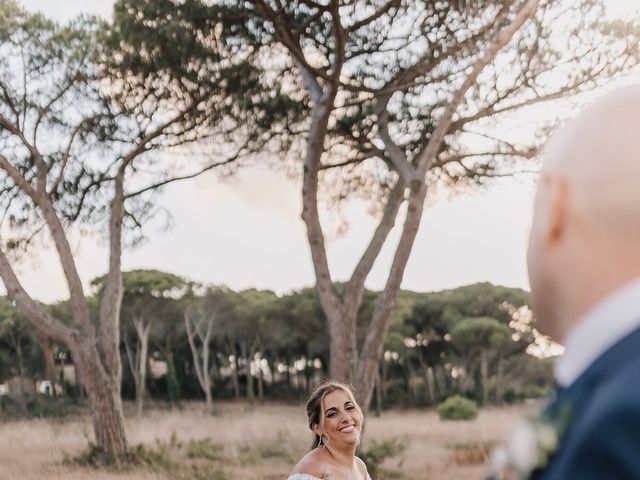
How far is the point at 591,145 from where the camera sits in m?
0.41

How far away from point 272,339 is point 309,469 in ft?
74.1

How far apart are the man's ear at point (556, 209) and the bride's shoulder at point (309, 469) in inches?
111

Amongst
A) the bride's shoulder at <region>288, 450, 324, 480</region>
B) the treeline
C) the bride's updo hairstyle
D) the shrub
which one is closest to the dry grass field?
the shrub

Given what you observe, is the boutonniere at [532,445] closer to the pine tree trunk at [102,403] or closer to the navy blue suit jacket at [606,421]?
the navy blue suit jacket at [606,421]

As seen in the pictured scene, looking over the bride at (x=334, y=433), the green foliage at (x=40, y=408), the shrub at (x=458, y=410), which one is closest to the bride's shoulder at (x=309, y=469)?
the bride at (x=334, y=433)

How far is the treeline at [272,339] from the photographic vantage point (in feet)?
73.7

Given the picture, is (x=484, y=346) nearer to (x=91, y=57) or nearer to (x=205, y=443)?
(x=205, y=443)

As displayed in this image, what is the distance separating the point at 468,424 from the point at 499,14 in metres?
10.6

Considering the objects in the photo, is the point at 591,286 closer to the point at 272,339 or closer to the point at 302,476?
the point at 302,476

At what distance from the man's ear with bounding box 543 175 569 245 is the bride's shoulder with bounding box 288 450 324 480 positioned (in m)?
2.82

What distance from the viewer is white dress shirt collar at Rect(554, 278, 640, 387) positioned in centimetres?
39

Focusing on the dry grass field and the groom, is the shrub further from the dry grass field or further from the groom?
the groom

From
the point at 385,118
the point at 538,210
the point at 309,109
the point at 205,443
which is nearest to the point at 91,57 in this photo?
the point at 309,109

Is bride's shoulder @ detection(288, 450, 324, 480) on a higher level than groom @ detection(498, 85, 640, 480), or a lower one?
lower
